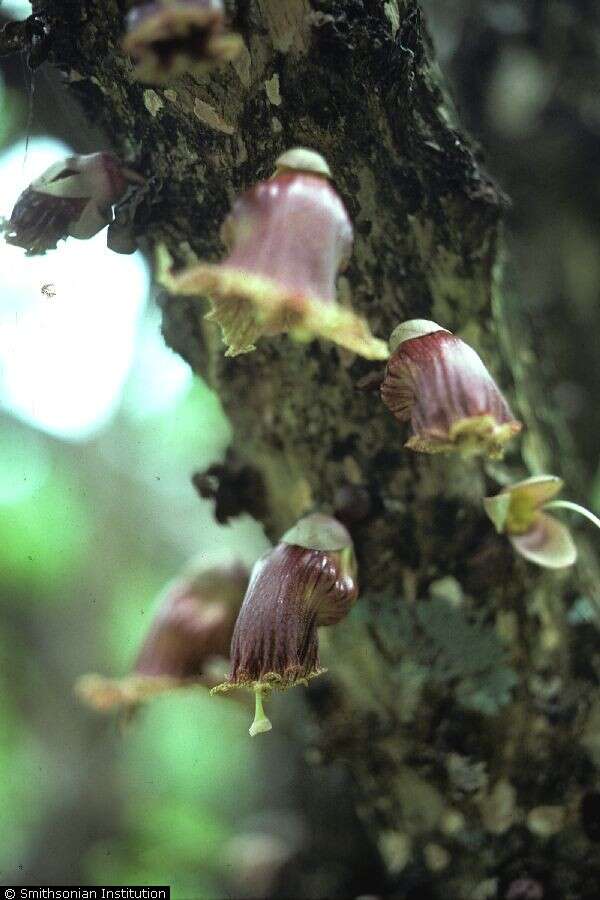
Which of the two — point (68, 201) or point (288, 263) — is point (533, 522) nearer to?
point (288, 263)

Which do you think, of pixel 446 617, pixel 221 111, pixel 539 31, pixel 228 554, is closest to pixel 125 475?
pixel 228 554

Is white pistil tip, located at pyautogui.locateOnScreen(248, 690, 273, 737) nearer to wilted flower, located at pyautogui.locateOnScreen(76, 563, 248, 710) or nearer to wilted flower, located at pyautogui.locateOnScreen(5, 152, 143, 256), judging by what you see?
wilted flower, located at pyautogui.locateOnScreen(76, 563, 248, 710)

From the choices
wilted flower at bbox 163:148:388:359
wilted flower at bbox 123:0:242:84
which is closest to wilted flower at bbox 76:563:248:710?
wilted flower at bbox 163:148:388:359

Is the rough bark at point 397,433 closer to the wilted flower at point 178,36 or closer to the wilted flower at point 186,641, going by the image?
the wilted flower at point 186,641

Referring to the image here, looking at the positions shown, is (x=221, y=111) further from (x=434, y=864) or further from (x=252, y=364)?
Result: (x=434, y=864)

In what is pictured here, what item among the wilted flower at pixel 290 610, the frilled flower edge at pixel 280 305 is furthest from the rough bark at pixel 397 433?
the frilled flower edge at pixel 280 305
